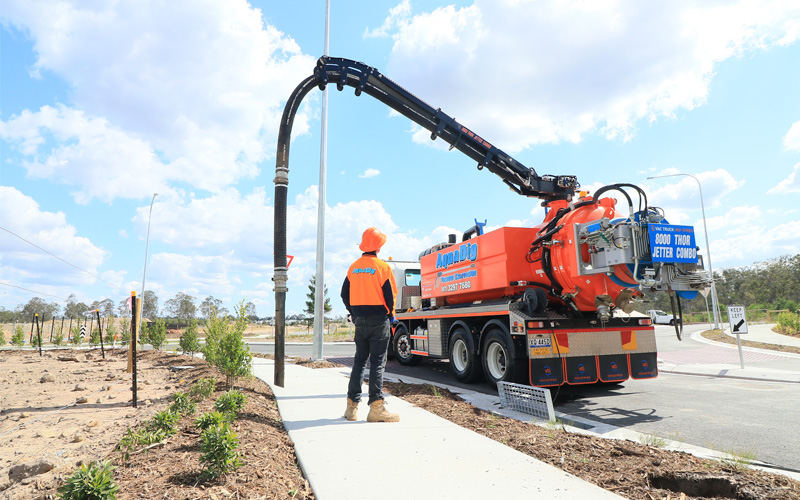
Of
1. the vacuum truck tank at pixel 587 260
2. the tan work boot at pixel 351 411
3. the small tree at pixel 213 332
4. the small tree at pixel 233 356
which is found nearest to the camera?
the tan work boot at pixel 351 411

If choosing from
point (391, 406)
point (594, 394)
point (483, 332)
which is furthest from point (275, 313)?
point (594, 394)

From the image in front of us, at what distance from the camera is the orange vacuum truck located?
21.9ft

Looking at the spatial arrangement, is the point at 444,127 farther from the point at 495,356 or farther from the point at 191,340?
the point at 191,340

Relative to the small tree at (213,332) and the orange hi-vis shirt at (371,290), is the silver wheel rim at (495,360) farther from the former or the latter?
the small tree at (213,332)

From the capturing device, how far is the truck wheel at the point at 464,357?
9.01m

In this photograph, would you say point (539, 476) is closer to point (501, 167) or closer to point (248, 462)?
point (248, 462)

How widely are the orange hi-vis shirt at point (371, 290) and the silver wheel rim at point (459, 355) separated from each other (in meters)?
4.65

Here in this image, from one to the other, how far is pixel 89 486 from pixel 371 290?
324 centimetres

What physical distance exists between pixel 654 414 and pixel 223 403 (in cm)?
573

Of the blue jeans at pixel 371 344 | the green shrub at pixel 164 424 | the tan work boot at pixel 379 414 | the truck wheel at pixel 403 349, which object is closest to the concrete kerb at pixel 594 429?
the tan work boot at pixel 379 414

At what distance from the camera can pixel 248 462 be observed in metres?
3.45

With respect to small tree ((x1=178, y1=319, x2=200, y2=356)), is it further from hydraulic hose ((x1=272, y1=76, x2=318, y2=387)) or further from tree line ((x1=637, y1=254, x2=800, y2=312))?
tree line ((x1=637, y1=254, x2=800, y2=312))

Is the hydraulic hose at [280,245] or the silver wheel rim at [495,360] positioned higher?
the hydraulic hose at [280,245]

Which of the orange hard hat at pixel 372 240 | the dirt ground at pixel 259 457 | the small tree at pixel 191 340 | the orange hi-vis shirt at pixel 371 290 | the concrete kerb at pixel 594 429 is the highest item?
the orange hard hat at pixel 372 240
